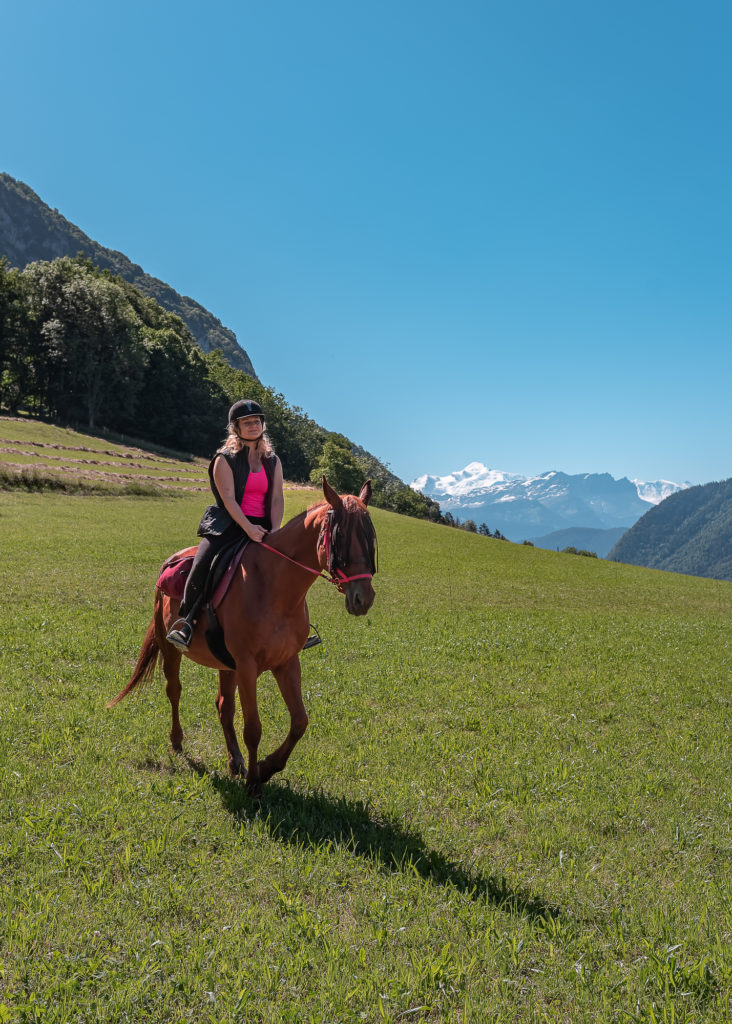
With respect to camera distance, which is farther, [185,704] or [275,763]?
[185,704]

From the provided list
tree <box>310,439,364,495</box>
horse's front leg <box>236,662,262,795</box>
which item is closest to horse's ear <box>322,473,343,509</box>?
horse's front leg <box>236,662,262,795</box>

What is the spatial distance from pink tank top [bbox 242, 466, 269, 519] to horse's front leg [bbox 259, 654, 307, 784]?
70.1 inches

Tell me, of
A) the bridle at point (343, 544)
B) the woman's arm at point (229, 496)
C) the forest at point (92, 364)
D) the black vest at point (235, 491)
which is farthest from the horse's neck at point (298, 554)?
the forest at point (92, 364)

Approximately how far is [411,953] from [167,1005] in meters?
1.73

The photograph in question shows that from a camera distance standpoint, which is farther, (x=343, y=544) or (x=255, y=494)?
(x=255, y=494)

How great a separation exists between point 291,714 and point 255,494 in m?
2.53

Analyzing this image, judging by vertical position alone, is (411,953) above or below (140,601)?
above

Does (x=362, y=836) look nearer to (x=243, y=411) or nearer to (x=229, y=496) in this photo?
(x=229, y=496)

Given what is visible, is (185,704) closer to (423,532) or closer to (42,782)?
(42,782)

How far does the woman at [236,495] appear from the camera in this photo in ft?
20.8

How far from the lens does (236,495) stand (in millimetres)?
6453

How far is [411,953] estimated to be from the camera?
4.15 metres

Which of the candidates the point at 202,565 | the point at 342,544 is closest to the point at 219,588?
the point at 202,565

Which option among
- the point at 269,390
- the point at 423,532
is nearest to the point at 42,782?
the point at 423,532
